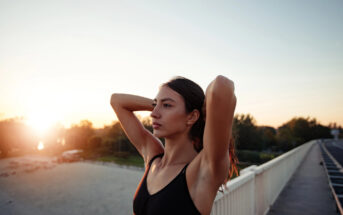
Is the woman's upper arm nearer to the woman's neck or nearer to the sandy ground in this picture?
the woman's neck

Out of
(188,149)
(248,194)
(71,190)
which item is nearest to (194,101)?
(188,149)

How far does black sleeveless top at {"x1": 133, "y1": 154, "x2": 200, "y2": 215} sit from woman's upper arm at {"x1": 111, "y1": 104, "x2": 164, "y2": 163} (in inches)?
20.7

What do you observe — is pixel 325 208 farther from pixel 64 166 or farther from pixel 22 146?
pixel 22 146

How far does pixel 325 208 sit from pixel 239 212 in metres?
3.90

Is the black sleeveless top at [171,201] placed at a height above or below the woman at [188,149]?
below

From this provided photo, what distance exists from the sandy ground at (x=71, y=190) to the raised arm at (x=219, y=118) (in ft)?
75.1

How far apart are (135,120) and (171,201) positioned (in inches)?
38.9

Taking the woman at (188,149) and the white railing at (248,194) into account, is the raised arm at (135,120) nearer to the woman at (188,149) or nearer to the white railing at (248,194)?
the woman at (188,149)

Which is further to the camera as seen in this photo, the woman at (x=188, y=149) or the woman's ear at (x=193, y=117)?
the woman's ear at (x=193, y=117)

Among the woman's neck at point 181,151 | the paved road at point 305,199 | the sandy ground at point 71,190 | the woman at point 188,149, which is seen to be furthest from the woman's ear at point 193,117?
the sandy ground at point 71,190

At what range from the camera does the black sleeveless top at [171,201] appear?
1053mm

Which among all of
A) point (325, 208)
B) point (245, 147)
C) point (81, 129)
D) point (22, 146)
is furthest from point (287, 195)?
point (22, 146)

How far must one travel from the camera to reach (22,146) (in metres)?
67.5

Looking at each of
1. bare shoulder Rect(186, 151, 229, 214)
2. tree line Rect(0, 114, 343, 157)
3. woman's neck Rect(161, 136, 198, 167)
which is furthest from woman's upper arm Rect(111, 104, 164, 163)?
tree line Rect(0, 114, 343, 157)
